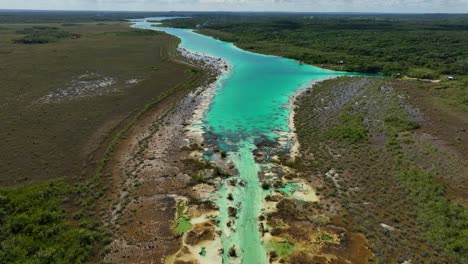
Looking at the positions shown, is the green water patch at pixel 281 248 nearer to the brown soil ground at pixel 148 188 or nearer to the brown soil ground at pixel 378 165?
the brown soil ground at pixel 378 165

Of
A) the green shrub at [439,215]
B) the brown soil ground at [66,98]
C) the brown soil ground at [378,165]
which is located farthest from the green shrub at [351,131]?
the brown soil ground at [66,98]

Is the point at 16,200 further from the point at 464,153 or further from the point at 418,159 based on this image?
the point at 464,153

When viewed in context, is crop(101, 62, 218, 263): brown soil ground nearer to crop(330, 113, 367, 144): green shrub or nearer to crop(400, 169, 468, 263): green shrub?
crop(400, 169, 468, 263): green shrub

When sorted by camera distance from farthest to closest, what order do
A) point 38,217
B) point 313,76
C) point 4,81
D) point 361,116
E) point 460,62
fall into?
point 460,62 < point 313,76 < point 4,81 < point 361,116 < point 38,217

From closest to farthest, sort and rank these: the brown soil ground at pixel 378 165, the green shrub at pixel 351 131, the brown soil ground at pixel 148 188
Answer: the brown soil ground at pixel 148 188 → the brown soil ground at pixel 378 165 → the green shrub at pixel 351 131

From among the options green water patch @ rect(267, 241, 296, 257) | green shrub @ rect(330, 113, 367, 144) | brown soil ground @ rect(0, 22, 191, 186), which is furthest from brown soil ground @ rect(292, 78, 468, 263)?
brown soil ground @ rect(0, 22, 191, 186)

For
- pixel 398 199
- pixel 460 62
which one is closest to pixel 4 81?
pixel 398 199
